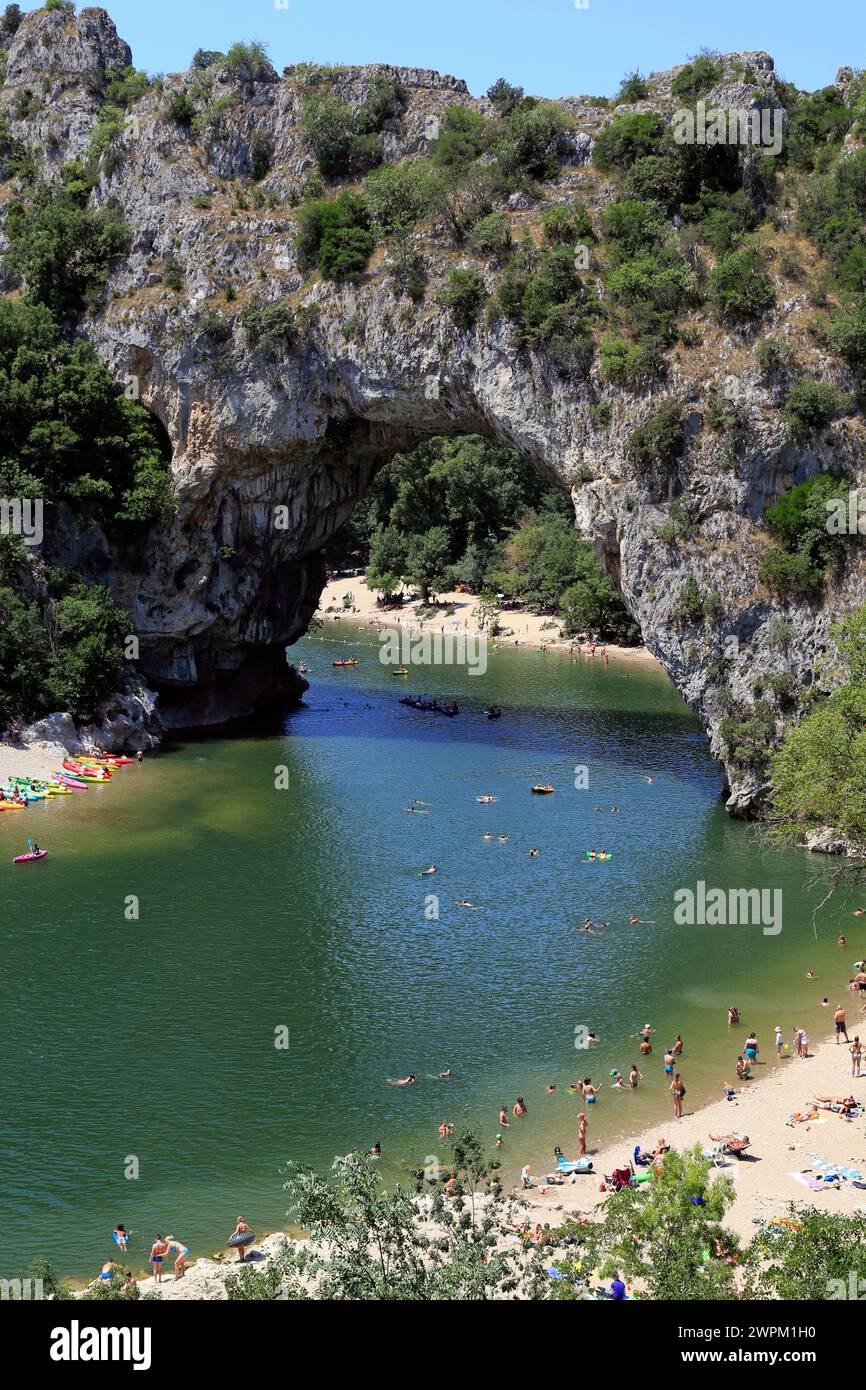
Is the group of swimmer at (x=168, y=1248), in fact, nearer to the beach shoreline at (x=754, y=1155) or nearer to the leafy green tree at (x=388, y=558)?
the beach shoreline at (x=754, y=1155)

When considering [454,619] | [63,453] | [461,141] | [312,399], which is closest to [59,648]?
[63,453]

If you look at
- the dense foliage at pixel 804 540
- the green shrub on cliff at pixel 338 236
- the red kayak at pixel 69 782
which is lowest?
the red kayak at pixel 69 782

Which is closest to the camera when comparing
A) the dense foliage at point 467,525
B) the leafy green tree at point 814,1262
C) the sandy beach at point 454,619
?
the leafy green tree at point 814,1262

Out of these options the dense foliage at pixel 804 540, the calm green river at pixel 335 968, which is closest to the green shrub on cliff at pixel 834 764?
the calm green river at pixel 335 968

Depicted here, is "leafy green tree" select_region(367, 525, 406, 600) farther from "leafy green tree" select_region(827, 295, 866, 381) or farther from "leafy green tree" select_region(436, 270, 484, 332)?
"leafy green tree" select_region(827, 295, 866, 381)

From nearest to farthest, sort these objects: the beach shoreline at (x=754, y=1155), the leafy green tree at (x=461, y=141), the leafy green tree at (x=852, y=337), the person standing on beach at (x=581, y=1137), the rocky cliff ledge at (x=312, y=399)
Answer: the beach shoreline at (x=754, y=1155)
the person standing on beach at (x=581, y=1137)
the leafy green tree at (x=852, y=337)
the rocky cliff ledge at (x=312, y=399)
the leafy green tree at (x=461, y=141)

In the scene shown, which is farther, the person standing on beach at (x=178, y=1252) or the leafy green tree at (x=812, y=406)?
the leafy green tree at (x=812, y=406)

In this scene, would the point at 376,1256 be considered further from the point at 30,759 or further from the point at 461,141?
the point at 461,141
